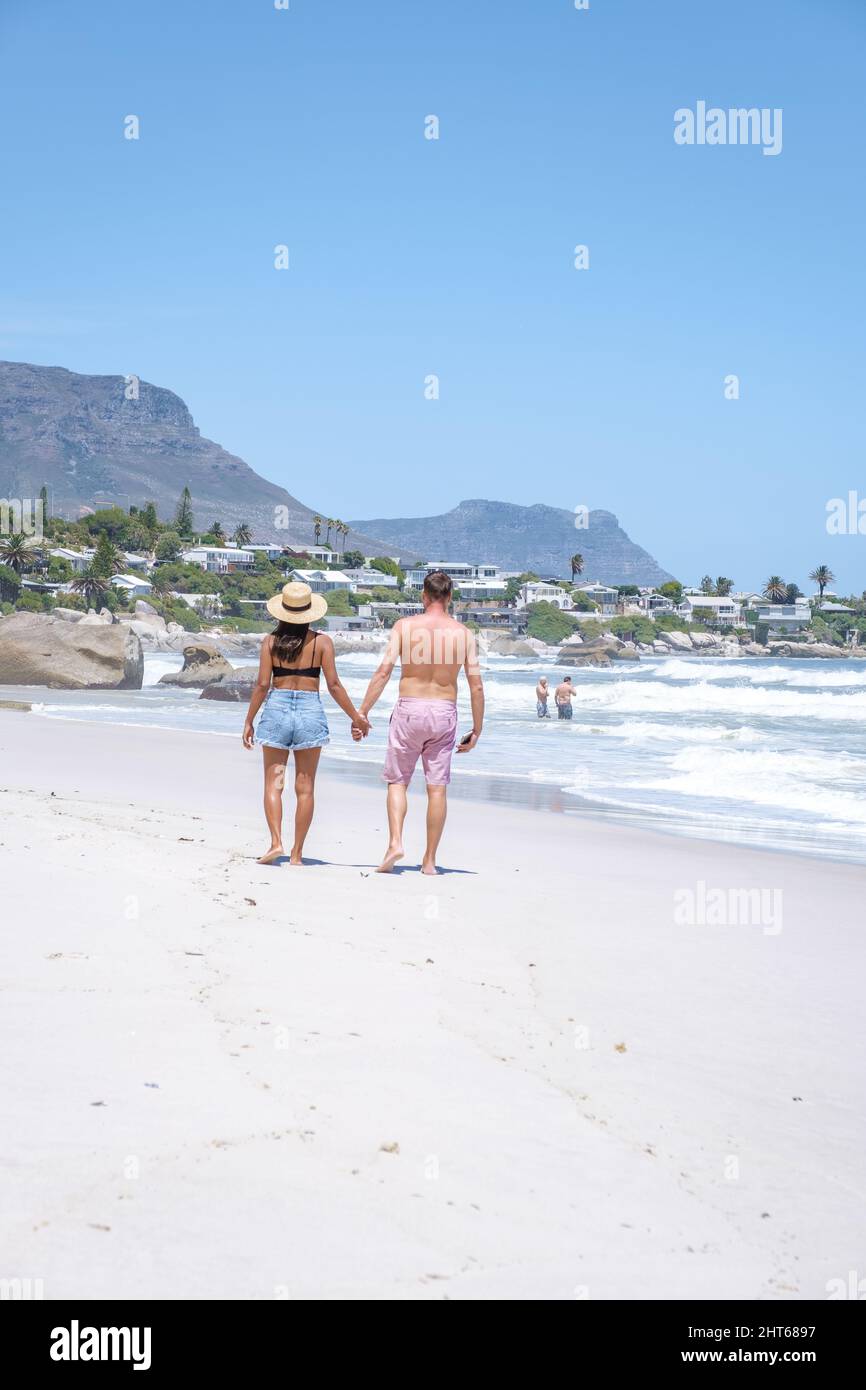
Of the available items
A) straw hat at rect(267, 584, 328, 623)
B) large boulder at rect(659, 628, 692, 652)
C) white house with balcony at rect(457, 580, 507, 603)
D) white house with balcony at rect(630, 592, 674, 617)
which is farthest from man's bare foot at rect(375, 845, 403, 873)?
white house with balcony at rect(630, 592, 674, 617)

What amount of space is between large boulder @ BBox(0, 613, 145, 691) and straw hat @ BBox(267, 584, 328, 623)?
88.2 ft

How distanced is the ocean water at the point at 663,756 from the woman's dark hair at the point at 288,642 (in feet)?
16.5

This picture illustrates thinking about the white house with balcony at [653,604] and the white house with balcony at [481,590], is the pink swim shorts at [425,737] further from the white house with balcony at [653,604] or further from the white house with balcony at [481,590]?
the white house with balcony at [653,604]

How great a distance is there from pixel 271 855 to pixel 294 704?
2.89 feet

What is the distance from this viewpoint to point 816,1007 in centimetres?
507

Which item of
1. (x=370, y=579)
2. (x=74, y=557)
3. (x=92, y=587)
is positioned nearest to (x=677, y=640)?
(x=370, y=579)

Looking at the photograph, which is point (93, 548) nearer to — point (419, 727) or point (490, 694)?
point (490, 694)

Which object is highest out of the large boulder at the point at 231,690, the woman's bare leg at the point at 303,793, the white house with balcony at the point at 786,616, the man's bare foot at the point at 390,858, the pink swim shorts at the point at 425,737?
the white house with balcony at the point at 786,616

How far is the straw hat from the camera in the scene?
7.55 metres

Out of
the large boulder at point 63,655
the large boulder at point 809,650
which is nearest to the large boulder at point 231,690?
the large boulder at point 63,655

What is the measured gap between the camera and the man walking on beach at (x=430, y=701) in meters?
7.34

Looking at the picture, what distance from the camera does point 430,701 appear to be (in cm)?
746
